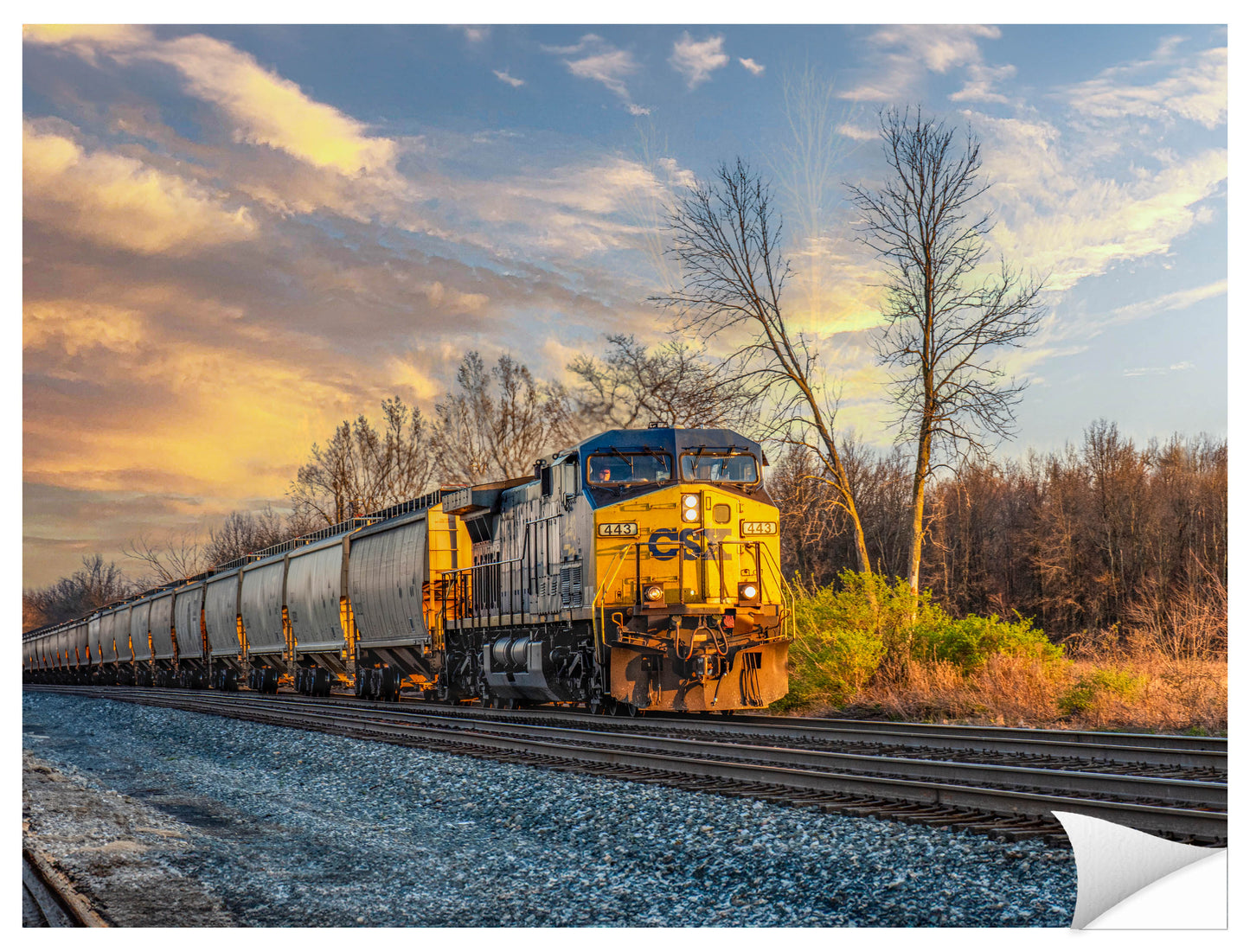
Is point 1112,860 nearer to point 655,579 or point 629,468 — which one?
point 655,579

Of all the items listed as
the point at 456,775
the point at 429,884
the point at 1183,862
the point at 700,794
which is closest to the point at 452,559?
the point at 456,775

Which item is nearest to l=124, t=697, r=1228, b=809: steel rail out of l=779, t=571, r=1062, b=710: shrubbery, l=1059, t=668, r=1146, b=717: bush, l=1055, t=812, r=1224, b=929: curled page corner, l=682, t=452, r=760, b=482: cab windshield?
l=1055, t=812, r=1224, b=929: curled page corner

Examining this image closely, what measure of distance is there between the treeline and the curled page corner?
12.5ft

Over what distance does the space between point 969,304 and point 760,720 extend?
8.02m

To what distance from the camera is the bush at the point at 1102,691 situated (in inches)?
506

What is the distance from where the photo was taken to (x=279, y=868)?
21.1 ft

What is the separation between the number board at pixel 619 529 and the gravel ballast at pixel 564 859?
4432 millimetres

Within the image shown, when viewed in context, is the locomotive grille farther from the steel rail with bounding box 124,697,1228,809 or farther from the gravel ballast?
the gravel ballast

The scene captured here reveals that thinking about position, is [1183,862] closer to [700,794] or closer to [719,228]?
[700,794]

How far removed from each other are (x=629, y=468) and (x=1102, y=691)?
265 inches

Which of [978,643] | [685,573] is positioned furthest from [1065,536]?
[685,573]

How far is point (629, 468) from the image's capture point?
14.4 metres

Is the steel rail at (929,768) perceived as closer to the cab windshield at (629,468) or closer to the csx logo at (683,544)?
the csx logo at (683,544)

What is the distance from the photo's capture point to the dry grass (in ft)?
39.4
